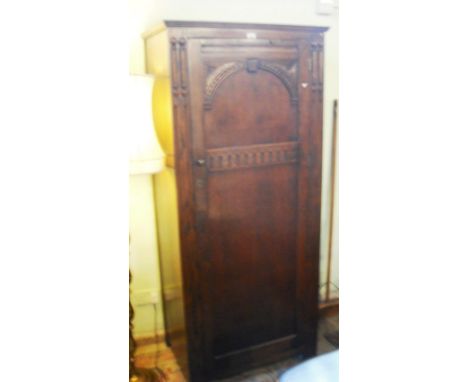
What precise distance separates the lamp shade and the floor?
40.1 inches

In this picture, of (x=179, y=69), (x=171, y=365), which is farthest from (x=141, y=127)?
(x=171, y=365)

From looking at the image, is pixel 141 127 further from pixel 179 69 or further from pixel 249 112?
pixel 249 112

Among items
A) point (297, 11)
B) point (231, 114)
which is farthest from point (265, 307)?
point (297, 11)

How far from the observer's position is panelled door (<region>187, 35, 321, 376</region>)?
1.75 metres

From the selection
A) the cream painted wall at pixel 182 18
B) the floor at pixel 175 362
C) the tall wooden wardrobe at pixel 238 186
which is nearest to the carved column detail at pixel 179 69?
the tall wooden wardrobe at pixel 238 186

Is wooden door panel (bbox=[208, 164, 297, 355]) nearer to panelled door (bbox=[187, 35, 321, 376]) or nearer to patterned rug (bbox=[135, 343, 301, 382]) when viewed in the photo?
panelled door (bbox=[187, 35, 321, 376])

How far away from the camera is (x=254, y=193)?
74.8 inches

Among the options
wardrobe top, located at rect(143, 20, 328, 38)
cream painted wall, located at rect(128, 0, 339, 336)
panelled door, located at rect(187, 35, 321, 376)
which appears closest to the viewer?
wardrobe top, located at rect(143, 20, 328, 38)

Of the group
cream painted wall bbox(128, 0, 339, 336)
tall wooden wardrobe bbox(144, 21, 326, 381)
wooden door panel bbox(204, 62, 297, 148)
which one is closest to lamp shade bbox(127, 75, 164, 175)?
tall wooden wardrobe bbox(144, 21, 326, 381)

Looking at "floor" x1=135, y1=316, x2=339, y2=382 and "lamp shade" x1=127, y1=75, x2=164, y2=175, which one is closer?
"lamp shade" x1=127, y1=75, x2=164, y2=175

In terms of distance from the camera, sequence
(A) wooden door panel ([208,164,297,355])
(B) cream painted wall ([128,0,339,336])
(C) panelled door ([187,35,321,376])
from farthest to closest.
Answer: (B) cream painted wall ([128,0,339,336]), (A) wooden door panel ([208,164,297,355]), (C) panelled door ([187,35,321,376])
